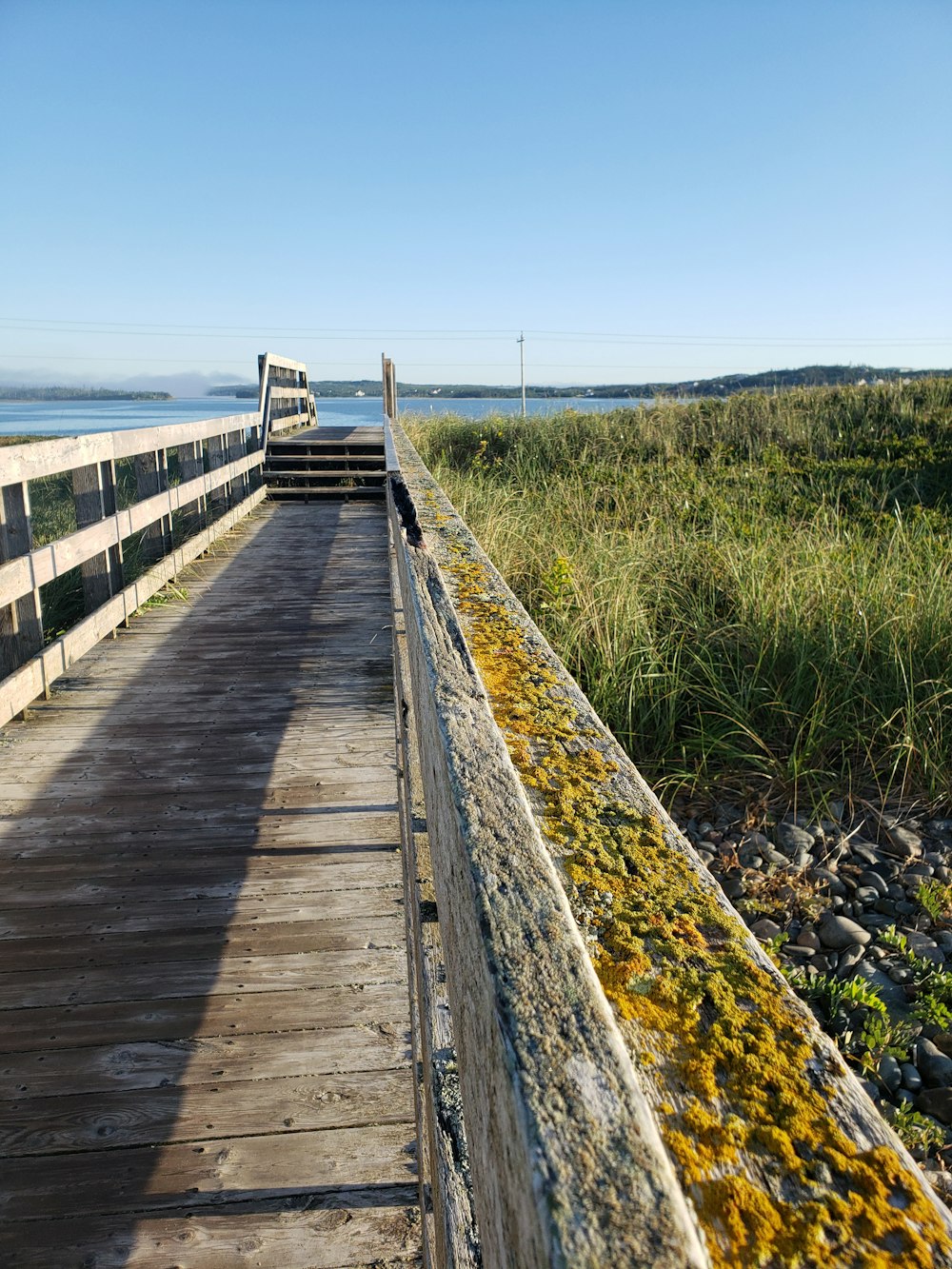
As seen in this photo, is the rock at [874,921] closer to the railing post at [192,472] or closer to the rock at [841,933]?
the rock at [841,933]

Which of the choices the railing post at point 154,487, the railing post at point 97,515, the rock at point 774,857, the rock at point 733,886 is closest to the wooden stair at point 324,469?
the railing post at point 154,487

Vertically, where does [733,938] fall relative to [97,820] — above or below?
above

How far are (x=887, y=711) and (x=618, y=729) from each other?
1.28m

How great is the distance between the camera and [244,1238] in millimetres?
1757

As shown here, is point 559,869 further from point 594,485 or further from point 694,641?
point 594,485

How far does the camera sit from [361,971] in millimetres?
2506

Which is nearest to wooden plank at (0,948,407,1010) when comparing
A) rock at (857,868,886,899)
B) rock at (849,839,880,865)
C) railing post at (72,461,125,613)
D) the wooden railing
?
rock at (857,868,886,899)

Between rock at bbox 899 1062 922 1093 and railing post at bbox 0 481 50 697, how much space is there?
3996 millimetres

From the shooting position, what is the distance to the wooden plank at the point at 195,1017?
88.1 inches

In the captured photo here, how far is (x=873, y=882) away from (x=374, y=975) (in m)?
2.04

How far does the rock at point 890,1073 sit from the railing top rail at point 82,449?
393cm

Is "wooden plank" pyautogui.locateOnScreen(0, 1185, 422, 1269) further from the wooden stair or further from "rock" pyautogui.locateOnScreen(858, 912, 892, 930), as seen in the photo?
the wooden stair

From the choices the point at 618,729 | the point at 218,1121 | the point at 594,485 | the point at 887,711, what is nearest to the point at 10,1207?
the point at 218,1121

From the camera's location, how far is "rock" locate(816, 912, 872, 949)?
9.89ft
